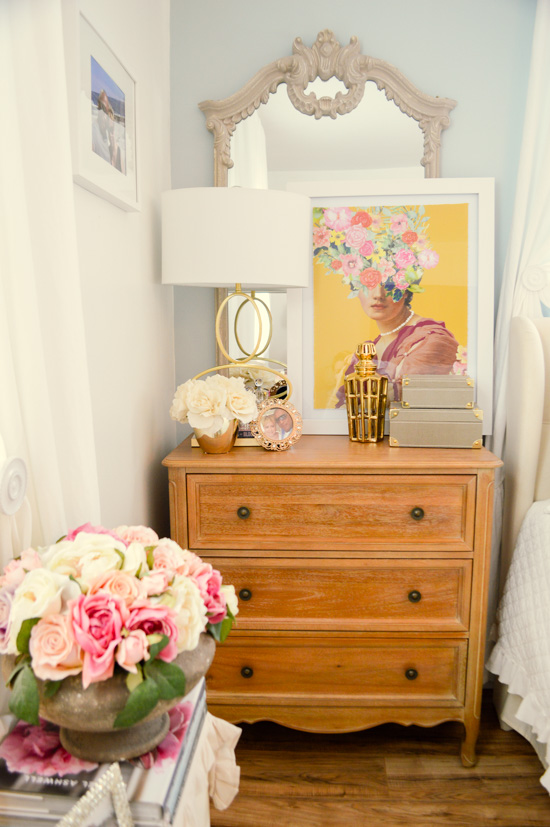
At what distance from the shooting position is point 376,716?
185 cm

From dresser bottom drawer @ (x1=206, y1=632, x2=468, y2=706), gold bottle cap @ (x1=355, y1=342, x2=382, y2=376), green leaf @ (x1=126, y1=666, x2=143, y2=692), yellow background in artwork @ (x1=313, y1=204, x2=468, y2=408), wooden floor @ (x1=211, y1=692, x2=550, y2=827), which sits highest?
yellow background in artwork @ (x1=313, y1=204, x2=468, y2=408)

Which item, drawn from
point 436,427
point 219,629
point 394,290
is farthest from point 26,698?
point 394,290

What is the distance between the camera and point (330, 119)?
208 cm

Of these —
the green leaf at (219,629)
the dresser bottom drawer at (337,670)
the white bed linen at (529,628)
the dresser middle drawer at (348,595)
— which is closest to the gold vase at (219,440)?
the dresser middle drawer at (348,595)

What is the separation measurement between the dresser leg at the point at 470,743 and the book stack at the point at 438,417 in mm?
794

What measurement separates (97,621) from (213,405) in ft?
3.07

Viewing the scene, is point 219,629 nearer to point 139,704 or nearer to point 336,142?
point 139,704

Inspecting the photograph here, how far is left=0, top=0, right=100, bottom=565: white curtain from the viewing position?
3.19ft

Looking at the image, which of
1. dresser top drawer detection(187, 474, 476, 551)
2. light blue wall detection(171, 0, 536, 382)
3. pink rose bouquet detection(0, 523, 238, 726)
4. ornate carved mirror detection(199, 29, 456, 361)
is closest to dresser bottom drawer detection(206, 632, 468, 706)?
dresser top drawer detection(187, 474, 476, 551)

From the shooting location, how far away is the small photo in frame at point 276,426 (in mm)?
1855

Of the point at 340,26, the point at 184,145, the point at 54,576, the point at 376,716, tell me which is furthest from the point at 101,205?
the point at 376,716

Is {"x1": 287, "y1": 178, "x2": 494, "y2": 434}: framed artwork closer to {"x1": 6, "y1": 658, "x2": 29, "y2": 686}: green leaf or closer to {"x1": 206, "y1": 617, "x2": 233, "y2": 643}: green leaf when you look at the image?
{"x1": 206, "y1": 617, "x2": 233, "y2": 643}: green leaf

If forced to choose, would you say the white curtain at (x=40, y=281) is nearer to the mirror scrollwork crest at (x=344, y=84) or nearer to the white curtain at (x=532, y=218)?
the mirror scrollwork crest at (x=344, y=84)

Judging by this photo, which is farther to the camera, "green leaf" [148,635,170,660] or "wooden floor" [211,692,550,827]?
"wooden floor" [211,692,550,827]
